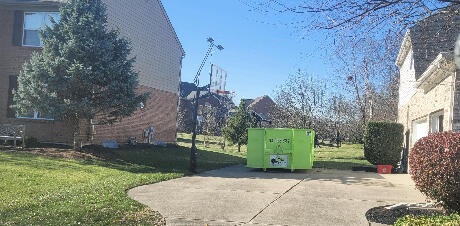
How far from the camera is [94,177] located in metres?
10.2

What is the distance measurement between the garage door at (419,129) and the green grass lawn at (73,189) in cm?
716

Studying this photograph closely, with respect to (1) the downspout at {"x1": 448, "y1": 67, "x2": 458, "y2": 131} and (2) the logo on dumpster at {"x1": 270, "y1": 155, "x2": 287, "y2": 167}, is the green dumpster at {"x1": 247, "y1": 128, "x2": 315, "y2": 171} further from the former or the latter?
(1) the downspout at {"x1": 448, "y1": 67, "x2": 458, "y2": 131}

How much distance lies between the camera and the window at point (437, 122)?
11.3m

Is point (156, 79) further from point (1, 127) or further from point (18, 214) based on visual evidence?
point (18, 214)

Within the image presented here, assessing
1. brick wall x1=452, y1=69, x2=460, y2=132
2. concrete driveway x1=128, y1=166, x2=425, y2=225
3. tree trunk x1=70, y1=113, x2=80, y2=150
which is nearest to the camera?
concrete driveway x1=128, y1=166, x2=425, y2=225

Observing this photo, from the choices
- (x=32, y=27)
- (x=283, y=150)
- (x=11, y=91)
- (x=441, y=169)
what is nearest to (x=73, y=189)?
(x=441, y=169)

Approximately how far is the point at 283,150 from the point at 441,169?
25.4 feet

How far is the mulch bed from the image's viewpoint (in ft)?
21.9

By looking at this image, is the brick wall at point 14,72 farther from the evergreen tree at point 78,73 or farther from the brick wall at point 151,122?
the evergreen tree at point 78,73

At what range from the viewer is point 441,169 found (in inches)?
239

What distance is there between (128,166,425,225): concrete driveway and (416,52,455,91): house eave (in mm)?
2920

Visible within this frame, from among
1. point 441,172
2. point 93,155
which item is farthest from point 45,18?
point 441,172

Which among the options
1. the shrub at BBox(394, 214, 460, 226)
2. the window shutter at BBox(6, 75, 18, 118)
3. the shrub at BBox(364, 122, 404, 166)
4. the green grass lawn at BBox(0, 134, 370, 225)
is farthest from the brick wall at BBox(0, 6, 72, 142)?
the shrub at BBox(394, 214, 460, 226)

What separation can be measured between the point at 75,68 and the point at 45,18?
5731 mm
